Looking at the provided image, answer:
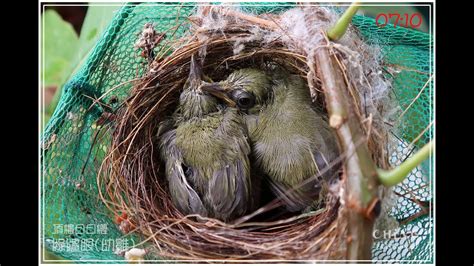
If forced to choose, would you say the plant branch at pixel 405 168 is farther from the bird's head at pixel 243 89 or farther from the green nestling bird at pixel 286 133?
the bird's head at pixel 243 89

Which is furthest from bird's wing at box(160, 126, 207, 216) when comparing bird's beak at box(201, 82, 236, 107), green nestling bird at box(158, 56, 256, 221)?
bird's beak at box(201, 82, 236, 107)

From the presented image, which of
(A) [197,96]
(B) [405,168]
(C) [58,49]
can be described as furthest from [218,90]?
(B) [405,168]

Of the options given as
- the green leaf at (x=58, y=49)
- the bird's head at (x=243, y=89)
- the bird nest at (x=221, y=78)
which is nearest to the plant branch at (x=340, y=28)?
the bird nest at (x=221, y=78)

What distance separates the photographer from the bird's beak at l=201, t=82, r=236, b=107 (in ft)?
5.08

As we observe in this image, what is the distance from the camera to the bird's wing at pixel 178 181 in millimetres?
1487

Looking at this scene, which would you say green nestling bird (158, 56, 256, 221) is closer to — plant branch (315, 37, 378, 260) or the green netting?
the green netting

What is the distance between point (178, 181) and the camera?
1503 millimetres

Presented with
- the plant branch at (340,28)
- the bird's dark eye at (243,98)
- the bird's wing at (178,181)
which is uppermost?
the plant branch at (340,28)

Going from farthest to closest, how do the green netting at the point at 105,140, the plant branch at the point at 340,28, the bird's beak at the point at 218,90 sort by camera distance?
the bird's beak at the point at 218,90 < the green netting at the point at 105,140 < the plant branch at the point at 340,28

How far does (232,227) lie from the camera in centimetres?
142

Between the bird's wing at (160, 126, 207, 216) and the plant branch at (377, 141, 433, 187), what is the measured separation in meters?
0.63

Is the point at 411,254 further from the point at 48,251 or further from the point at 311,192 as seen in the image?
the point at 48,251

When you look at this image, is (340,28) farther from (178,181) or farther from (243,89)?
(178,181)

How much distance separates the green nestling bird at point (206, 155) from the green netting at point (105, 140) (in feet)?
0.63
